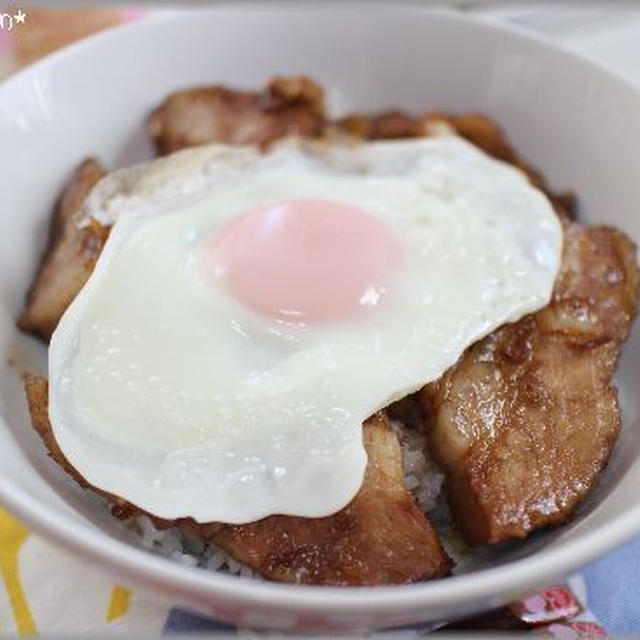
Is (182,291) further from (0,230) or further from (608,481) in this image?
(608,481)

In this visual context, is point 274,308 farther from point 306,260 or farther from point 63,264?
point 63,264

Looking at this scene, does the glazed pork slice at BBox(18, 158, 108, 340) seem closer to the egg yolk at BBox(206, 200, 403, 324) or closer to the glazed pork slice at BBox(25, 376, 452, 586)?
the egg yolk at BBox(206, 200, 403, 324)

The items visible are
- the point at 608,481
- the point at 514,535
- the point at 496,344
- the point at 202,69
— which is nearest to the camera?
the point at 514,535

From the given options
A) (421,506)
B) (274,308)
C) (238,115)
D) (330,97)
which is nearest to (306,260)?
(274,308)

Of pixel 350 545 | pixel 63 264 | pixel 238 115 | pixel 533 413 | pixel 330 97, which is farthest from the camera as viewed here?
pixel 330 97

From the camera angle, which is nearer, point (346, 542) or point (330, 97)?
point (346, 542)

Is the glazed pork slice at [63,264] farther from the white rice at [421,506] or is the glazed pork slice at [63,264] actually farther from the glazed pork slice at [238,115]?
the white rice at [421,506]

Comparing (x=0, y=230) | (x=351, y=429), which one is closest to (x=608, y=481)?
(x=351, y=429)
